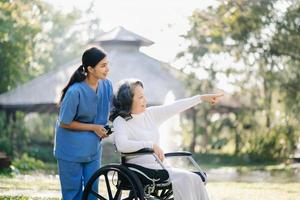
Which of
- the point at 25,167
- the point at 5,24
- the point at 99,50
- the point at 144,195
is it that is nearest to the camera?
the point at 144,195

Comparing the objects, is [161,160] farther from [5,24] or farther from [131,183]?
[5,24]

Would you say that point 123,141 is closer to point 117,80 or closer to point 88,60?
point 88,60

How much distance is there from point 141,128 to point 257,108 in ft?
68.6

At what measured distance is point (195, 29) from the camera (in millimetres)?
22875

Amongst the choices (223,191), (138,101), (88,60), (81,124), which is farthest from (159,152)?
(223,191)

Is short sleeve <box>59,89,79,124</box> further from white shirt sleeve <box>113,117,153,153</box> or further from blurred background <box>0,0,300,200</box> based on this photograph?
blurred background <box>0,0,300,200</box>

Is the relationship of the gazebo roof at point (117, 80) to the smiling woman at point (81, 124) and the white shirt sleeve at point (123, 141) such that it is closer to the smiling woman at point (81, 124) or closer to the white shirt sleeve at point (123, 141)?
the smiling woman at point (81, 124)

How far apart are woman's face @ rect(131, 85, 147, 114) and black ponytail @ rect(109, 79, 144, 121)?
0.02 meters

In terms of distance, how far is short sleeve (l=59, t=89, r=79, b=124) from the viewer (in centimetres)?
550

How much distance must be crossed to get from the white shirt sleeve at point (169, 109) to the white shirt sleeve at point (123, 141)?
0.92 ft

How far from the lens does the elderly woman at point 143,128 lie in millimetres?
5273

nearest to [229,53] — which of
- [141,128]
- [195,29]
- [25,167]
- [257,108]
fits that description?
[195,29]

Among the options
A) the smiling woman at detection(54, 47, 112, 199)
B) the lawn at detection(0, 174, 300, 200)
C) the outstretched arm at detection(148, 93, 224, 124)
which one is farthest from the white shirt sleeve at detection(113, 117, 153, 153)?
the lawn at detection(0, 174, 300, 200)

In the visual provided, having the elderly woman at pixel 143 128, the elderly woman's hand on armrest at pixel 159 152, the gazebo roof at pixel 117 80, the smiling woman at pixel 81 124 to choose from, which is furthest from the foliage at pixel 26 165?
the elderly woman's hand on armrest at pixel 159 152
